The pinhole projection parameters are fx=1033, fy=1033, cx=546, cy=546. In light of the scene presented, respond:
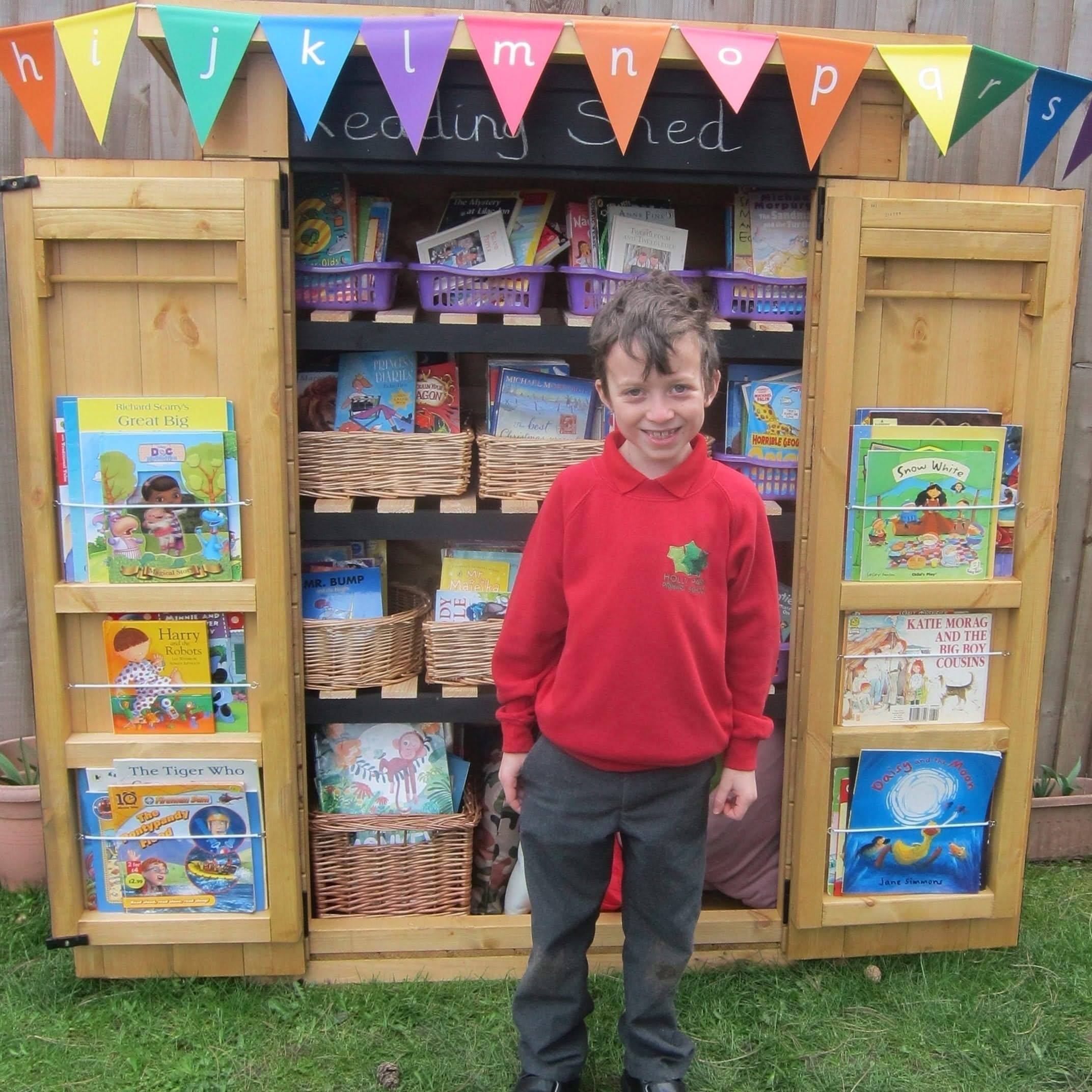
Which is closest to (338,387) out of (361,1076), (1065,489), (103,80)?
(103,80)

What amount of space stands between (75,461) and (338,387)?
0.65 meters

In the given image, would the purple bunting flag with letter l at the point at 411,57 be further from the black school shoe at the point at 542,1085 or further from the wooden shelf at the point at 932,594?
the black school shoe at the point at 542,1085

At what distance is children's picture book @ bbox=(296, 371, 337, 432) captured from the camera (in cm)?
268

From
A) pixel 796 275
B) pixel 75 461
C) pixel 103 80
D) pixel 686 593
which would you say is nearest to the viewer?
pixel 686 593

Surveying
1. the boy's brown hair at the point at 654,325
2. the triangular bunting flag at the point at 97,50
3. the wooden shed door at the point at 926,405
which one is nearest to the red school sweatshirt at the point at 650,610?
the boy's brown hair at the point at 654,325

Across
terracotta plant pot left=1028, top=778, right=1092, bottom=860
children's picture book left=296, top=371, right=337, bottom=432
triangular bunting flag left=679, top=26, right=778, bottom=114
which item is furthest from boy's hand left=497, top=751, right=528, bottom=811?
terracotta plant pot left=1028, top=778, right=1092, bottom=860

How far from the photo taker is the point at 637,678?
6.51ft

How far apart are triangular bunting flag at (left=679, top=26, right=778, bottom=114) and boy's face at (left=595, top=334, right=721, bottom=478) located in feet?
2.09

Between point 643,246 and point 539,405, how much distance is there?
0.47m

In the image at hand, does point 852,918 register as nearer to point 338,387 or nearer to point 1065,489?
point 1065,489

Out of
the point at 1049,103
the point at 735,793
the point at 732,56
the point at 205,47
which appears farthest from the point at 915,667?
the point at 205,47

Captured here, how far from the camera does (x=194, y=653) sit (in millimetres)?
2469

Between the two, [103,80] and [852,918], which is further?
[852,918]

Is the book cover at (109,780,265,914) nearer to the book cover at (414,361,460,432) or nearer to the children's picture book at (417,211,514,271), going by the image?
the book cover at (414,361,460,432)
